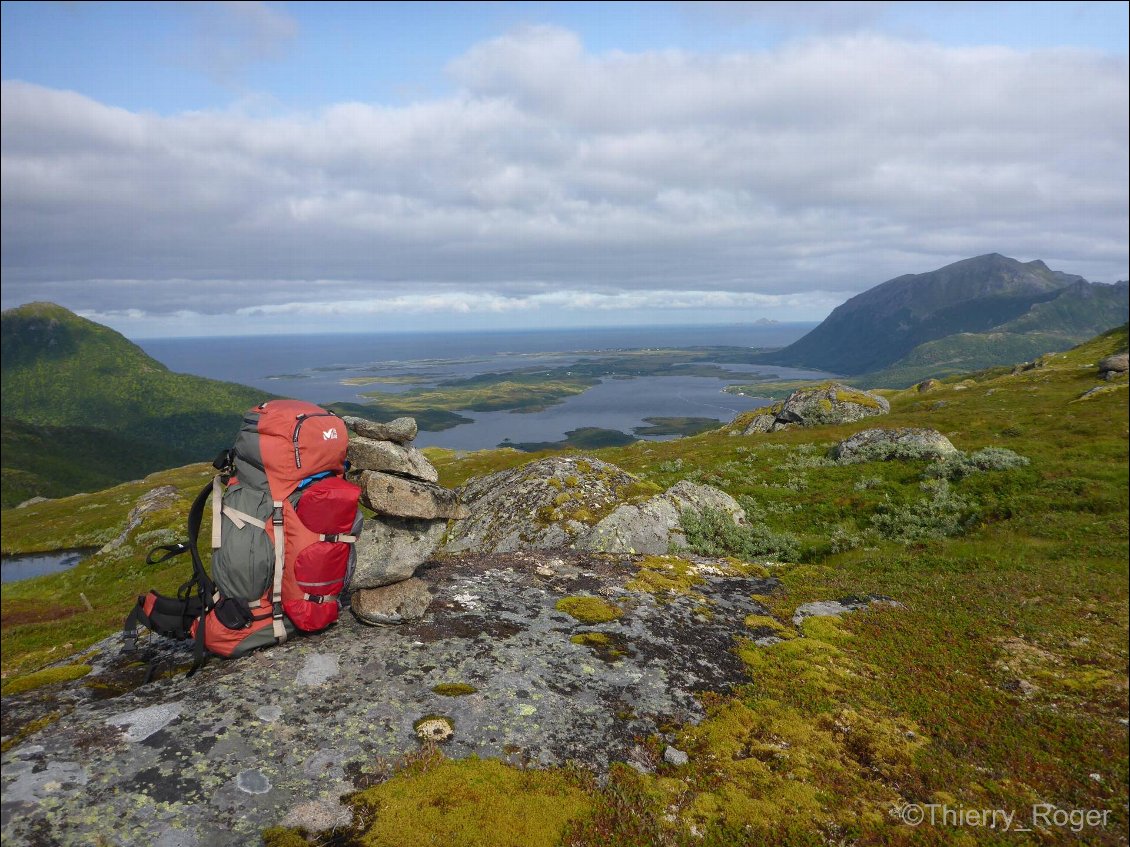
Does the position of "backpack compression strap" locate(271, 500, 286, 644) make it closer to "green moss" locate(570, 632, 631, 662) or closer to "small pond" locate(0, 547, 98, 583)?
"green moss" locate(570, 632, 631, 662)

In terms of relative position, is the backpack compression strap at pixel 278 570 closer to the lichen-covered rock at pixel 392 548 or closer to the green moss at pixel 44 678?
the lichen-covered rock at pixel 392 548

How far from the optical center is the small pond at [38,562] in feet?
328

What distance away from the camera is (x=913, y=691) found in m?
9.93

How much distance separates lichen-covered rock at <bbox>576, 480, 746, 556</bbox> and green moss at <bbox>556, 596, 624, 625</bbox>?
5171 mm

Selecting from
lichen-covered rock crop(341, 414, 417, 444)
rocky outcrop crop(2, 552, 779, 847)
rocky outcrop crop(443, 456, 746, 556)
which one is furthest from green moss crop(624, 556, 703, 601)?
lichen-covered rock crop(341, 414, 417, 444)

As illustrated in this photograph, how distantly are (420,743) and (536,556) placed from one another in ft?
25.7

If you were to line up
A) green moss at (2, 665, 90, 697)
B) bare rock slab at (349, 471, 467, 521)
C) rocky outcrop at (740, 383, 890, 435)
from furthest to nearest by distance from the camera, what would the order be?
rocky outcrop at (740, 383, 890, 435), bare rock slab at (349, 471, 467, 521), green moss at (2, 665, 90, 697)

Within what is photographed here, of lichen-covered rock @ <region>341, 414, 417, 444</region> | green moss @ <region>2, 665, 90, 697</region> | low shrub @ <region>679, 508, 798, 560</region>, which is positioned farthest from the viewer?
low shrub @ <region>679, 508, 798, 560</region>

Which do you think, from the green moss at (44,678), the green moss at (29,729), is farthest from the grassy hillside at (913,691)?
the green moss at (44,678)

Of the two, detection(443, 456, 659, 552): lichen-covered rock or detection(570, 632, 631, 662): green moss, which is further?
detection(443, 456, 659, 552): lichen-covered rock

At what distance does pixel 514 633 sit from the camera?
1038 centimetres

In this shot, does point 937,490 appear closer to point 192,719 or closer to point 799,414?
point 192,719

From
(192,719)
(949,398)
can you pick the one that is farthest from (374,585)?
(949,398)

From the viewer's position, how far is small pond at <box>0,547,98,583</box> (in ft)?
328
